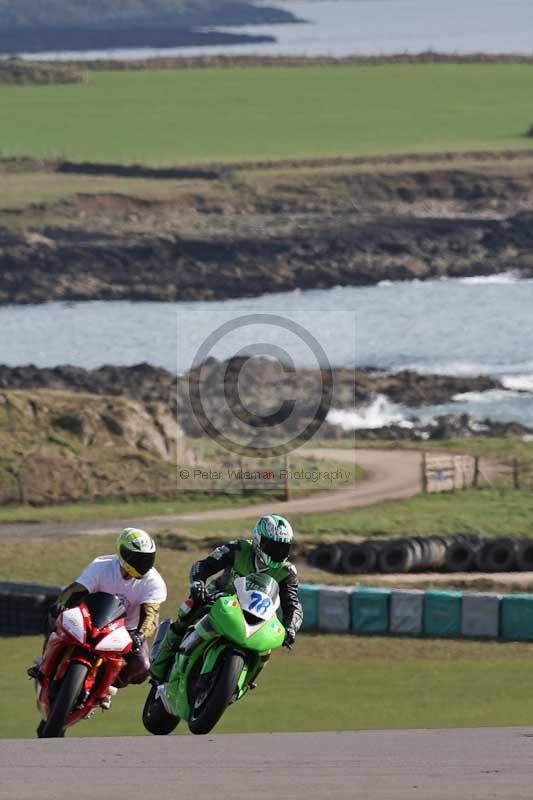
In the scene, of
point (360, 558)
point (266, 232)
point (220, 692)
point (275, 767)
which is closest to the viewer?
point (275, 767)

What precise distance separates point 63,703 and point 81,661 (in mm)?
391

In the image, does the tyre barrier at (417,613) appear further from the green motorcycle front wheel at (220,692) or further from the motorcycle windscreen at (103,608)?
the green motorcycle front wheel at (220,692)

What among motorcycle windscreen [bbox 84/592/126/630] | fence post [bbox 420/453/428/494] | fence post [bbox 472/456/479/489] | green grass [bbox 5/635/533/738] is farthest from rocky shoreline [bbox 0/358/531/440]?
motorcycle windscreen [bbox 84/592/126/630]

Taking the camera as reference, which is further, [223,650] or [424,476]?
[424,476]

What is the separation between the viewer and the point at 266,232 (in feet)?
350

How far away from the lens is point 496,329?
87.7 m

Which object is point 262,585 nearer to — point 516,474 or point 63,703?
point 63,703

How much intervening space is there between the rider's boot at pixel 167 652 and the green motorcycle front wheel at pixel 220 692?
2.78 feet

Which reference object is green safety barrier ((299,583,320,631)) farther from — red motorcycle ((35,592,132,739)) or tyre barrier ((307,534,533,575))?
red motorcycle ((35,592,132,739))

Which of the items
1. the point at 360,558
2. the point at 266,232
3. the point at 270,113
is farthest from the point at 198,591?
the point at 270,113

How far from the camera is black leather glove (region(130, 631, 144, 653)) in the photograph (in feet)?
51.5

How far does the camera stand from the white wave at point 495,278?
10150cm

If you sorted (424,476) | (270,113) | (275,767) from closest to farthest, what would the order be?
(275,767) < (424,476) < (270,113)

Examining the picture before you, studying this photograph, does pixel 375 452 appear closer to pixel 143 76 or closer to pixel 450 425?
pixel 450 425
